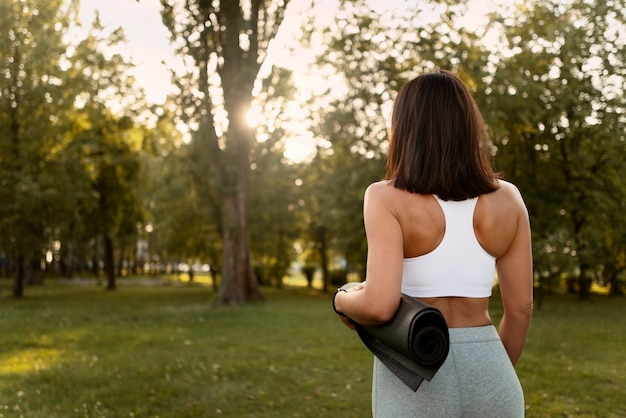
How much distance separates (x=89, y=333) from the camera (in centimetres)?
1667

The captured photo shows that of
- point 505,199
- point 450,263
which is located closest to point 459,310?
point 450,263

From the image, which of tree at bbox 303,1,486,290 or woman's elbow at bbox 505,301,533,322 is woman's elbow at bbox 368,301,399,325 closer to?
woman's elbow at bbox 505,301,533,322

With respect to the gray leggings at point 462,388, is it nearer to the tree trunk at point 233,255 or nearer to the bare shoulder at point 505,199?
the bare shoulder at point 505,199

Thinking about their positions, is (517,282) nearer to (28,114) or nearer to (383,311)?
(383,311)

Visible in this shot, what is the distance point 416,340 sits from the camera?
209 centimetres

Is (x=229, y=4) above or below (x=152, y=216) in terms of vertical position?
above

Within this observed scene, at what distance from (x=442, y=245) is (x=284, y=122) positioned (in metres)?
24.4

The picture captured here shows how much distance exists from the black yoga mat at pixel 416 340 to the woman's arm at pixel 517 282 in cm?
47

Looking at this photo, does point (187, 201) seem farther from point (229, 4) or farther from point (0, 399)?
point (0, 399)

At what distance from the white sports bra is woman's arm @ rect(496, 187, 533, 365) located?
23 cm

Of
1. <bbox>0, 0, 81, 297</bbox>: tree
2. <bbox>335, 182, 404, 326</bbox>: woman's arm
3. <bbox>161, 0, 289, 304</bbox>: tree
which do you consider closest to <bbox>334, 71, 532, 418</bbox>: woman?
<bbox>335, 182, 404, 326</bbox>: woman's arm

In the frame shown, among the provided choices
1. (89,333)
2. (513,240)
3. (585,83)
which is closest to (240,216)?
(89,333)

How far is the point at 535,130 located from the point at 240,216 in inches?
453

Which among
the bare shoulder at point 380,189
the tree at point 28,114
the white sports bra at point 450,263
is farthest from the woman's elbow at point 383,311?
the tree at point 28,114
